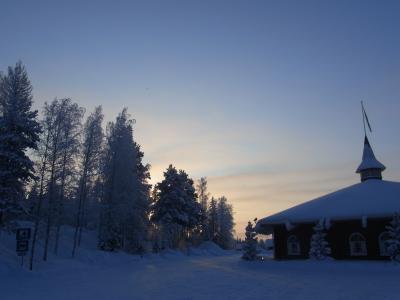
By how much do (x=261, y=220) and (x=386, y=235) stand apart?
30.6ft

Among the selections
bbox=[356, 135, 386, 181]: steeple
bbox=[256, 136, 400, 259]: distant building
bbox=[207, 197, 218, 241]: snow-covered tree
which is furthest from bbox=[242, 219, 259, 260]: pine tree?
bbox=[207, 197, 218, 241]: snow-covered tree

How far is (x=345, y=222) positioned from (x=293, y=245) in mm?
4687

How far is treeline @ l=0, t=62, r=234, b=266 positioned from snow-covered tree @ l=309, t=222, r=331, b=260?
20.2m

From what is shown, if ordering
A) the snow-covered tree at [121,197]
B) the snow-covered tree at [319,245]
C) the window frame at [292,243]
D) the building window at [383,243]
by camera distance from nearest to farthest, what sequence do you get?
the building window at [383,243] → the snow-covered tree at [319,245] → the window frame at [292,243] → the snow-covered tree at [121,197]

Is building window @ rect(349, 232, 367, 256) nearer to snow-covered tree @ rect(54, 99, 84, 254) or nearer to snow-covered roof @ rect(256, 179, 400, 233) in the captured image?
snow-covered roof @ rect(256, 179, 400, 233)

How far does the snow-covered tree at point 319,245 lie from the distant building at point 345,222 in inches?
26.7

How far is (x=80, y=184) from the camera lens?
1666 inches

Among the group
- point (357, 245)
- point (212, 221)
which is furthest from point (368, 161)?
point (212, 221)

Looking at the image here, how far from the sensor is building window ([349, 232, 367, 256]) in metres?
30.1

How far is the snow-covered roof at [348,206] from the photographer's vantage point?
95.9ft

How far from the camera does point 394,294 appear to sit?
14844 millimetres

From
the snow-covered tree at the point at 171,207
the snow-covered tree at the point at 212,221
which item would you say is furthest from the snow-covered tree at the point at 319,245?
the snow-covered tree at the point at 212,221

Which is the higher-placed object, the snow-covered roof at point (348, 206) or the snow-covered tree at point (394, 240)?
the snow-covered roof at point (348, 206)

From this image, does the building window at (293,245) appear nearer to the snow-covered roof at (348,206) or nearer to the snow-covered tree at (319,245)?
the snow-covered roof at (348,206)
